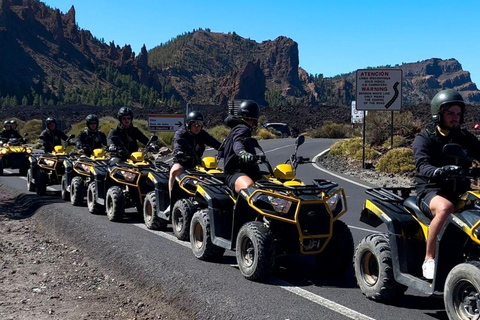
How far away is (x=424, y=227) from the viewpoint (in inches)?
225

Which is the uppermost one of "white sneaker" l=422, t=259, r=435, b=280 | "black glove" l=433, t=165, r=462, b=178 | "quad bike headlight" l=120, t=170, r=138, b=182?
"black glove" l=433, t=165, r=462, b=178

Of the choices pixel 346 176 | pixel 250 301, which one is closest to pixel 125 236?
pixel 250 301

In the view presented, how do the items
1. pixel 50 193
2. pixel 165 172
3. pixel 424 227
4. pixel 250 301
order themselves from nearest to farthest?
pixel 424 227 → pixel 250 301 → pixel 165 172 → pixel 50 193

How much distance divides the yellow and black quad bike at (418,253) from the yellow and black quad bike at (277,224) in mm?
513

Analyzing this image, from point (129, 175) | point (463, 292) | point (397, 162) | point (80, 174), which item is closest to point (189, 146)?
point (129, 175)

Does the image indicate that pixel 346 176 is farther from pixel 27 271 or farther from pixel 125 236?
pixel 27 271

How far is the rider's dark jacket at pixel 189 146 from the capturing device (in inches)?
388

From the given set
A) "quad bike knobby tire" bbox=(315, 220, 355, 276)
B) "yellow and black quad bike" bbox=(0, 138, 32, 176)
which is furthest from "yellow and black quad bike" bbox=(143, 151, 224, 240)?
"yellow and black quad bike" bbox=(0, 138, 32, 176)

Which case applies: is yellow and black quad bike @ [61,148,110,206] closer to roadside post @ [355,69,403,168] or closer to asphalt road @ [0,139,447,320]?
asphalt road @ [0,139,447,320]

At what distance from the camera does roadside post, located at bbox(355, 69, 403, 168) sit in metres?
21.8

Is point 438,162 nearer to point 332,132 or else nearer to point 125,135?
point 125,135

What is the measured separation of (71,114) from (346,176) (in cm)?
7264

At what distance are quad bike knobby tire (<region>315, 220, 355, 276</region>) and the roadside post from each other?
15.2 metres

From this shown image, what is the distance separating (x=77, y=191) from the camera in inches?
509
